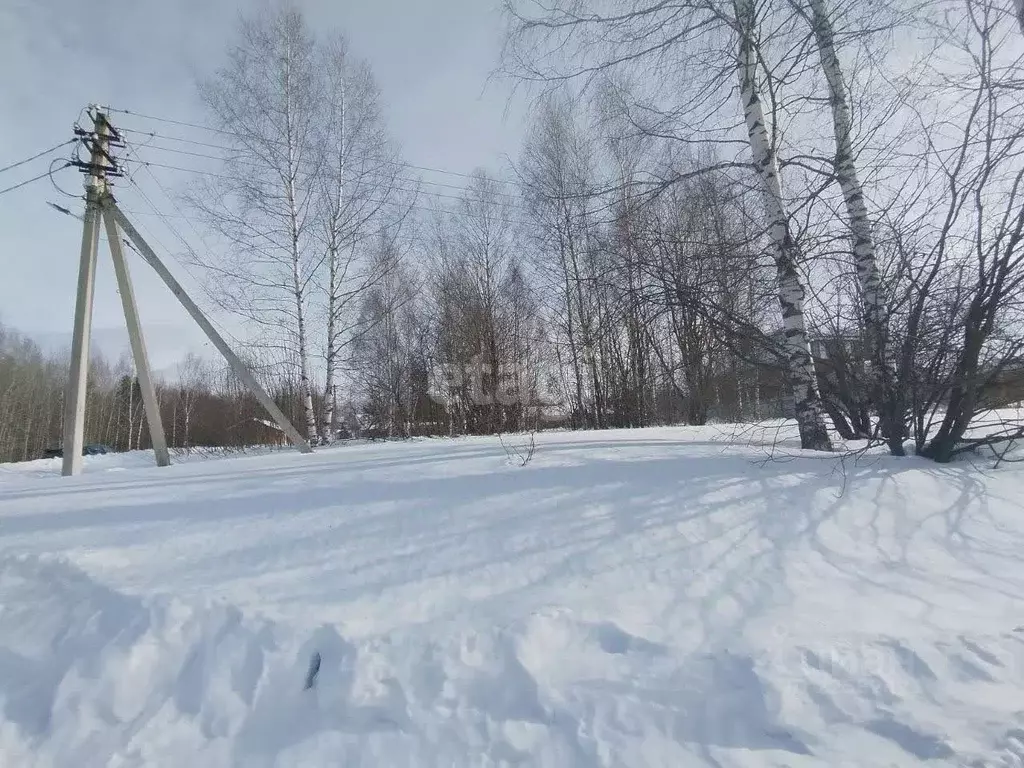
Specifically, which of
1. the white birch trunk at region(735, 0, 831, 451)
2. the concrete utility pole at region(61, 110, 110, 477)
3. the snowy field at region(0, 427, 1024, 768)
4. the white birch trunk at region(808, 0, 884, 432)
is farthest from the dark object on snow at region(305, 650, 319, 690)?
the concrete utility pole at region(61, 110, 110, 477)

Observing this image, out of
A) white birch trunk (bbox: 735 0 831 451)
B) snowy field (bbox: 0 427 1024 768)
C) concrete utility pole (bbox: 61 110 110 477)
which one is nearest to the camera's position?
snowy field (bbox: 0 427 1024 768)

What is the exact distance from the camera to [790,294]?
18.6 feet

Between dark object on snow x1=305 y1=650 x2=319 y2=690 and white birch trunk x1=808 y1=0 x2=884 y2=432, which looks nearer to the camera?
dark object on snow x1=305 y1=650 x2=319 y2=690

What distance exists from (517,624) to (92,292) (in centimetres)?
833

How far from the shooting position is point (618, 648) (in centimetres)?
239

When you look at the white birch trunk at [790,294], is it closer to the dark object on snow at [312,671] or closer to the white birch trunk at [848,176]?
the white birch trunk at [848,176]

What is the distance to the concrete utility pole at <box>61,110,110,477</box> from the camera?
22.9 ft

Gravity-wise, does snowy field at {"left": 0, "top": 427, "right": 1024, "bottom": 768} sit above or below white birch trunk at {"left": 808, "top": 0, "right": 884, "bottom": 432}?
below

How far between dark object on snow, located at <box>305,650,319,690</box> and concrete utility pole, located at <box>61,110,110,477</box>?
22.0ft

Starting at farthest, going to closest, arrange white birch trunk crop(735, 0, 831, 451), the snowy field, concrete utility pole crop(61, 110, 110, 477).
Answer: concrete utility pole crop(61, 110, 110, 477) → white birch trunk crop(735, 0, 831, 451) → the snowy field

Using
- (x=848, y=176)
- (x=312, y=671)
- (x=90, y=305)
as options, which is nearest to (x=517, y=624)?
(x=312, y=671)

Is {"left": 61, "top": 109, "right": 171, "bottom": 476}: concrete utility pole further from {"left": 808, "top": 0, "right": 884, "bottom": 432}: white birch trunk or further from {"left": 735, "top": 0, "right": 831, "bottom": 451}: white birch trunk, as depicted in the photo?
{"left": 808, "top": 0, "right": 884, "bottom": 432}: white birch trunk

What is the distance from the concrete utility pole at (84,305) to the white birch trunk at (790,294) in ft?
30.5

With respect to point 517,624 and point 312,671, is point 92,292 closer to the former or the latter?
point 312,671
